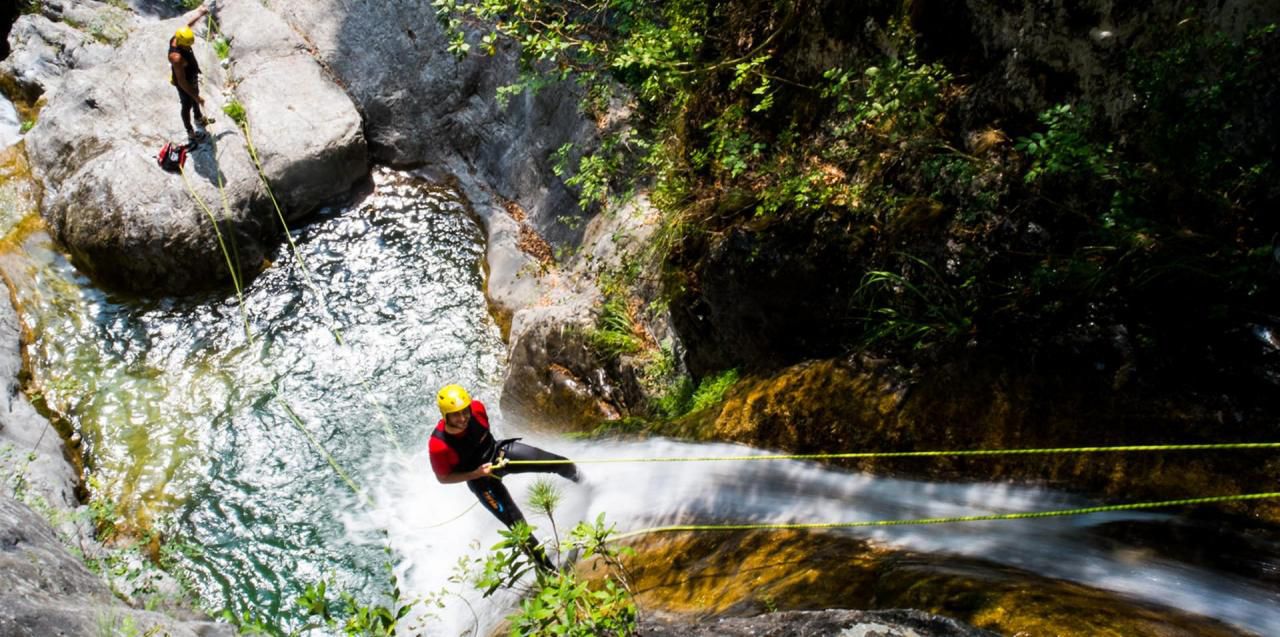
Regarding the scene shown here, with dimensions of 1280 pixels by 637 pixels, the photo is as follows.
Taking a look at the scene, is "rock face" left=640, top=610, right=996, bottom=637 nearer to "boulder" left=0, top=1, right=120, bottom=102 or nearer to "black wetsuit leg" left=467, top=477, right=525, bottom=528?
"black wetsuit leg" left=467, top=477, right=525, bottom=528

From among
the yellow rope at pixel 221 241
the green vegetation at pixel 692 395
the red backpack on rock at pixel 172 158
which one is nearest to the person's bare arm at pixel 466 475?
the green vegetation at pixel 692 395

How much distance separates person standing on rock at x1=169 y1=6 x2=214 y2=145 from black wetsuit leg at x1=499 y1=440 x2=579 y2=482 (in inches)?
278

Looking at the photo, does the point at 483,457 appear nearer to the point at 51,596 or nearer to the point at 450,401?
the point at 450,401

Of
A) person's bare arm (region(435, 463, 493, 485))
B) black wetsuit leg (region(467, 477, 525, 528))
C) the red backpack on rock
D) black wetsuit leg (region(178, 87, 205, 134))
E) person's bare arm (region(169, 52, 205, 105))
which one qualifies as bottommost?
black wetsuit leg (region(467, 477, 525, 528))

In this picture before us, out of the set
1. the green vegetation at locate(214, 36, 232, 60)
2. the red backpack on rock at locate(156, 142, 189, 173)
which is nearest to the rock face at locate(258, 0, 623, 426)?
the green vegetation at locate(214, 36, 232, 60)

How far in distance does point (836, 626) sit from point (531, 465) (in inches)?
129

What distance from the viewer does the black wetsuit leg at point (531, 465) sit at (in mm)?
5695

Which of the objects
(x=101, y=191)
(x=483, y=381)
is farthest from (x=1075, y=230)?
(x=101, y=191)

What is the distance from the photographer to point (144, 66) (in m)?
10.7

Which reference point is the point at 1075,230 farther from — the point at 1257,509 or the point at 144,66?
the point at 144,66

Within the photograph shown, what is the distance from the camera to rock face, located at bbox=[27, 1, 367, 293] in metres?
9.16

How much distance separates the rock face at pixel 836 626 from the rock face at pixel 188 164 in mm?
8433

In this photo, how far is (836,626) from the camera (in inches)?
117

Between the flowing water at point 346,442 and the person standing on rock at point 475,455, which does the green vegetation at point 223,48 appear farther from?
the person standing on rock at point 475,455
